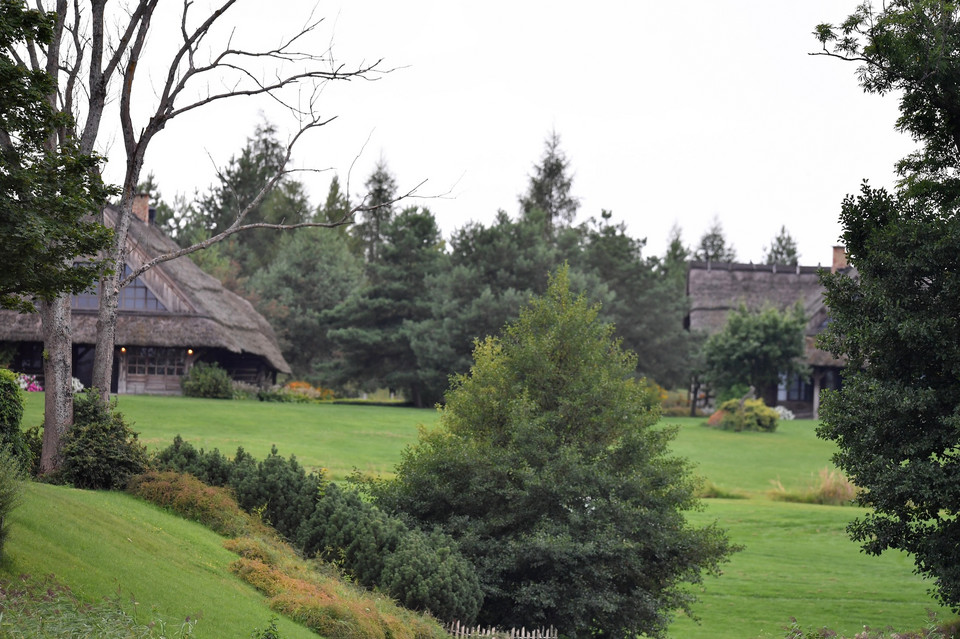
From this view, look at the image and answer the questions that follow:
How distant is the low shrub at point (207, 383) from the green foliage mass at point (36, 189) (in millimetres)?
29310

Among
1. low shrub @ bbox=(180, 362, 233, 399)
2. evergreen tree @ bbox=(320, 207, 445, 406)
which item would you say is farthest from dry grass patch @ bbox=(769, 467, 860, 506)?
evergreen tree @ bbox=(320, 207, 445, 406)

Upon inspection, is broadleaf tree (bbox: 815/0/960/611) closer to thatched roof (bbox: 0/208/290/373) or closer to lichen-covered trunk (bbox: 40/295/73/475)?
lichen-covered trunk (bbox: 40/295/73/475)

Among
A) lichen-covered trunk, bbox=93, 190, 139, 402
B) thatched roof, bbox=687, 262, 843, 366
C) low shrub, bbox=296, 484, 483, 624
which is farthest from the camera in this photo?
thatched roof, bbox=687, 262, 843, 366

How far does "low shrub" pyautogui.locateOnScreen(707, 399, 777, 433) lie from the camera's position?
143 feet

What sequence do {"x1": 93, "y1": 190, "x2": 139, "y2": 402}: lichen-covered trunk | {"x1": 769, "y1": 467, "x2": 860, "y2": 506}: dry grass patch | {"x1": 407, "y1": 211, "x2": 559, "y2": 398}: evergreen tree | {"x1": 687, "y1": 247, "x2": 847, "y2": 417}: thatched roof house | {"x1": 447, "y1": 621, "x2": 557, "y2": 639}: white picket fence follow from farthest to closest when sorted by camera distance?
{"x1": 687, "y1": 247, "x2": 847, "y2": 417}: thatched roof house, {"x1": 407, "y1": 211, "x2": 559, "y2": 398}: evergreen tree, {"x1": 769, "y1": 467, "x2": 860, "y2": 506}: dry grass patch, {"x1": 93, "y1": 190, "x2": 139, "y2": 402}: lichen-covered trunk, {"x1": 447, "y1": 621, "x2": 557, "y2": 639}: white picket fence

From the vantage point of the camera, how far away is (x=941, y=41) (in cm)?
1407

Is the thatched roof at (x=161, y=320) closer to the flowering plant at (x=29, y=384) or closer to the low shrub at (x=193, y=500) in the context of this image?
the flowering plant at (x=29, y=384)

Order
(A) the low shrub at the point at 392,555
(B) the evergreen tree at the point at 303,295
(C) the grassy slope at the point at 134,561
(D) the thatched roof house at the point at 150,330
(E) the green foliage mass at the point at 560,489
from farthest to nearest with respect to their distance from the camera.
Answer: (B) the evergreen tree at the point at 303,295
(D) the thatched roof house at the point at 150,330
(E) the green foliage mass at the point at 560,489
(A) the low shrub at the point at 392,555
(C) the grassy slope at the point at 134,561

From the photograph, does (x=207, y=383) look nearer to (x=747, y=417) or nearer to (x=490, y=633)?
(x=747, y=417)

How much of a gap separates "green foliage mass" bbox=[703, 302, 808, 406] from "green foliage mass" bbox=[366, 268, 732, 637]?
32.5 m

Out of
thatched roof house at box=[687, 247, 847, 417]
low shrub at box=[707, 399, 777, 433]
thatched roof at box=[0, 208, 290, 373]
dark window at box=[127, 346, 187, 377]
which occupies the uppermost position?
thatched roof house at box=[687, 247, 847, 417]

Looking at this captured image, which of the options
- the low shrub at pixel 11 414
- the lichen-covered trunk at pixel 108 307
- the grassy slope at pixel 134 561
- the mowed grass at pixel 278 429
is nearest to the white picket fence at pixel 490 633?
the grassy slope at pixel 134 561

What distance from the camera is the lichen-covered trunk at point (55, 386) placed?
15859mm

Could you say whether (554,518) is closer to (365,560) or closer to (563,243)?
(365,560)
